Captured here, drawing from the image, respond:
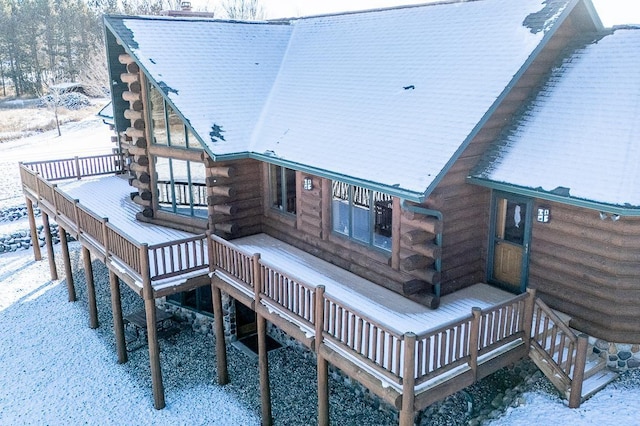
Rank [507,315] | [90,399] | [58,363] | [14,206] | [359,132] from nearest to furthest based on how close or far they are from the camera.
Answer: [507,315], [359,132], [90,399], [58,363], [14,206]

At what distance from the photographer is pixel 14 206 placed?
1022 inches

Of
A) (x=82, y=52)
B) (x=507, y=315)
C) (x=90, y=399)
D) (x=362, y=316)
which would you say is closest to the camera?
(x=362, y=316)

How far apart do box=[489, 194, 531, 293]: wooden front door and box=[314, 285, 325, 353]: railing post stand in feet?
12.6

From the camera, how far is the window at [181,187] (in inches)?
558

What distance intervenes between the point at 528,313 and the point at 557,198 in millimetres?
1985

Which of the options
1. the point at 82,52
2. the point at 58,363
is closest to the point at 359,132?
the point at 58,363

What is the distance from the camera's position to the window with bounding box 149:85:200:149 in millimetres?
13922

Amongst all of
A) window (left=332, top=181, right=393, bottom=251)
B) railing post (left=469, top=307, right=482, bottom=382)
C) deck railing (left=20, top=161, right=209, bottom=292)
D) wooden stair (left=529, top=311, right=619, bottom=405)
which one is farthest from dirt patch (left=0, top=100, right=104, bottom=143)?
wooden stair (left=529, top=311, right=619, bottom=405)

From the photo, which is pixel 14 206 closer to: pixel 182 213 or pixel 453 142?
pixel 182 213

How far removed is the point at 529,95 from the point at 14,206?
24560 millimetres

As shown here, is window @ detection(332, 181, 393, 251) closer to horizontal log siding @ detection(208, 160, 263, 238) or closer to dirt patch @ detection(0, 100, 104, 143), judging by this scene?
horizontal log siding @ detection(208, 160, 263, 238)

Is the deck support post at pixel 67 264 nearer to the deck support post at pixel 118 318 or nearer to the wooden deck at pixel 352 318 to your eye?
the wooden deck at pixel 352 318

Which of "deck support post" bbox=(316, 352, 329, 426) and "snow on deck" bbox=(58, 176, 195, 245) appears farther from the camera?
"snow on deck" bbox=(58, 176, 195, 245)

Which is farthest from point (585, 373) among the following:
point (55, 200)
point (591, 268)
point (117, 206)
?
point (55, 200)
